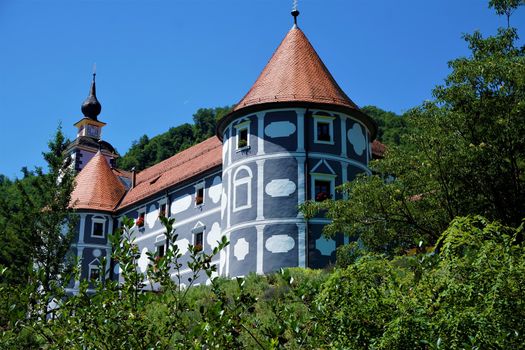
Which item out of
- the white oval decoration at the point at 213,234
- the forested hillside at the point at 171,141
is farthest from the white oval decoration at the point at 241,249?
the forested hillside at the point at 171,141

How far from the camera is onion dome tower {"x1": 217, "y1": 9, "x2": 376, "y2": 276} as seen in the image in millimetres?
27547

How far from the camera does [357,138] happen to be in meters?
30.5

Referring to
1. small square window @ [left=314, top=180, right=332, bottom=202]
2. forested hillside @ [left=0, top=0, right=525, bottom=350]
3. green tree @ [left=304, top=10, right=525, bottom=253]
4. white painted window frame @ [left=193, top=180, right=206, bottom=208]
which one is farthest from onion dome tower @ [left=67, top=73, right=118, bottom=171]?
green tree @ [left=304, top=10, right=525, bottom=253]

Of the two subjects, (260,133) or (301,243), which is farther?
(260,133)

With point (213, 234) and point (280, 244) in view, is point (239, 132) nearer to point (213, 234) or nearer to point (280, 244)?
point (280, 244)

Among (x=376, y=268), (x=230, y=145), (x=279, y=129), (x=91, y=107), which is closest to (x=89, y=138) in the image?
(x=91, y=107)

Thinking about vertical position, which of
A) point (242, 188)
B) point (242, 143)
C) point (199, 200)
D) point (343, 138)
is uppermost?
point (343, 138)

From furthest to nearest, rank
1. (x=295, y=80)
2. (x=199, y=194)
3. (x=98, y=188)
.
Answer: (x=98, y=188) < (x=199, y=194) < (x=295, y=80)

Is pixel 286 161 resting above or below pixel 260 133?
below

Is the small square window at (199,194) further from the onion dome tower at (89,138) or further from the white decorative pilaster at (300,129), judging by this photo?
the onion dome tower at (89,138)

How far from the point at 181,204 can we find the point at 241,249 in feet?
30.6

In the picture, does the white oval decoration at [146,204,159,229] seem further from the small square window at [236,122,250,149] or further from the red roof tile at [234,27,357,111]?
the red roof tile at [234,27,357,111]

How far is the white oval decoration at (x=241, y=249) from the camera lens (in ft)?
92.2

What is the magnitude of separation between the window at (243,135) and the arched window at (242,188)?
98 centimetres
